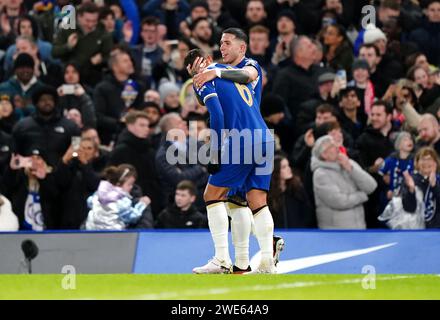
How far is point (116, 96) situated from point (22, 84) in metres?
1.28

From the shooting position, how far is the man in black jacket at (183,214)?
52.4 ft

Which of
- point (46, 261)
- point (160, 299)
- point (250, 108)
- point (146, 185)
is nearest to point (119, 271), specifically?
point (46, 261)

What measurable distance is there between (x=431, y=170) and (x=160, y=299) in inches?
253

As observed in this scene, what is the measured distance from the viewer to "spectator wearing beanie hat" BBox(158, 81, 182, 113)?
60.0 ft

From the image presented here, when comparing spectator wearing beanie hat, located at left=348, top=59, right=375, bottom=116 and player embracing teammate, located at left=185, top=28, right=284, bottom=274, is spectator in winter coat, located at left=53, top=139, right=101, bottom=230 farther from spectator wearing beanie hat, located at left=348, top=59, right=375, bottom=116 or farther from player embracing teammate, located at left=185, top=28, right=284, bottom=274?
player embracing teammate, located at left=185, top=28, right=284, bottom=274

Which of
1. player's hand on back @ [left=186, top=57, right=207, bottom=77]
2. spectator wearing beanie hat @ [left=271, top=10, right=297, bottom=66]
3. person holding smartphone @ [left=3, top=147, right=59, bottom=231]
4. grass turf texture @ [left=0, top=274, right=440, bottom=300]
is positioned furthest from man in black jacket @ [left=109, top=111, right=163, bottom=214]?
grass turf texture @ [left=0, top=274, right=440, bottom=300]

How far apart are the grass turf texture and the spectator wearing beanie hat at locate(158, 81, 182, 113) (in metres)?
6.14

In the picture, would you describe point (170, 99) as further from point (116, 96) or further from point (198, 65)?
point (198, 65)

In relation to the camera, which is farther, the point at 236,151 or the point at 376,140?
the point at 376,140

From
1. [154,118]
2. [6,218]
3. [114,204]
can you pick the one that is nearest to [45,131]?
[154,118]

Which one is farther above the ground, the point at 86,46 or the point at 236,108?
the point at 86,46

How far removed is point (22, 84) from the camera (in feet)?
61.1

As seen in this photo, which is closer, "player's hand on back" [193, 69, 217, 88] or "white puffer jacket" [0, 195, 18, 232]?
"player's hand on back" [193, 69, 217, 88]
